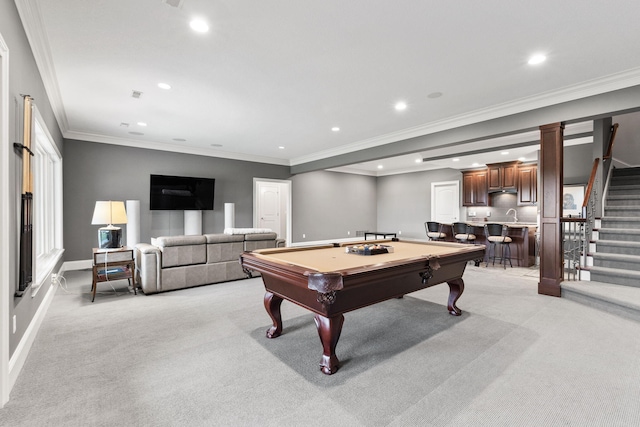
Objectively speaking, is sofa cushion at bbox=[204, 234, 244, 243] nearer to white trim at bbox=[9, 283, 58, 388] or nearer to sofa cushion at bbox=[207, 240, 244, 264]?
sofa cushion at bbox=[207, 240, 244, 264]

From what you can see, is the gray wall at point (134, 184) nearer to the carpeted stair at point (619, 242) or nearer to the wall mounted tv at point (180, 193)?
the wall mounted tv at point (180, 193)

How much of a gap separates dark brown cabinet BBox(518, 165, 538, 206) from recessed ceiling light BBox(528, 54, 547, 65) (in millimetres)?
4978

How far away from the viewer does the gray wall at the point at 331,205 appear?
30.0ft

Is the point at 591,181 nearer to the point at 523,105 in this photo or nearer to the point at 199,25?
the point at 523,105

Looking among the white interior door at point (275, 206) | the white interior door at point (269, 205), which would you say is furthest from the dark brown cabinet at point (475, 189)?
the white interior door at point (269, 205)

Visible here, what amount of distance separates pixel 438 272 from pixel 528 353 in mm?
887

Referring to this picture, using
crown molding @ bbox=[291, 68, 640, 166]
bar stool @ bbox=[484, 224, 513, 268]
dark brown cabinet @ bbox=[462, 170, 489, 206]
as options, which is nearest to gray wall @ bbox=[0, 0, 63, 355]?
crown molding @ bbox=[291, 68, 640, 166]

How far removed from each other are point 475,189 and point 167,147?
787 cm

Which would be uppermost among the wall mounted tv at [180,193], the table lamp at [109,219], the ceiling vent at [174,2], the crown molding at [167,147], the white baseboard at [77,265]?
the ceiling vent at [174,2]

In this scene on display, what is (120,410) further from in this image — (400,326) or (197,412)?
(400,326)

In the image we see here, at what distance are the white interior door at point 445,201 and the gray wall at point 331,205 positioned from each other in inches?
95.1

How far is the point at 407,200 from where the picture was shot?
405 inches

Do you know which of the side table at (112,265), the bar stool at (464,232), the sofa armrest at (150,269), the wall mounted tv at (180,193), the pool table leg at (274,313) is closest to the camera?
the pool table leg at (274,313)

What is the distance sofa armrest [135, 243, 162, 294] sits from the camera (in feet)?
12.9
